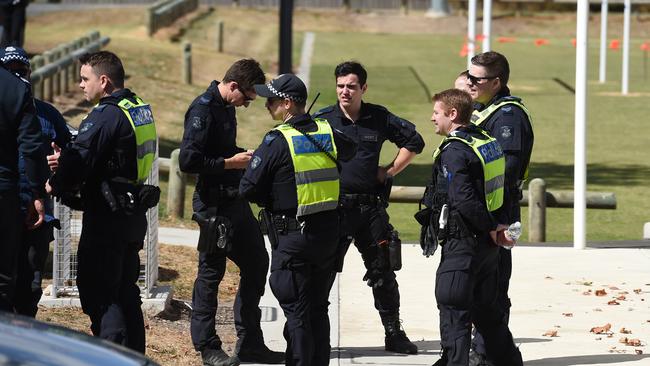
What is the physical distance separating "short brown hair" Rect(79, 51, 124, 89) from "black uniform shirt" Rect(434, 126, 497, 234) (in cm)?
187

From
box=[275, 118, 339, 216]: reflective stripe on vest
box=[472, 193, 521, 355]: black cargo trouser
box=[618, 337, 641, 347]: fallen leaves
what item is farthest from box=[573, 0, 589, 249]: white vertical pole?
box=[275, 118, 339, 216]: reflective stripe on vest

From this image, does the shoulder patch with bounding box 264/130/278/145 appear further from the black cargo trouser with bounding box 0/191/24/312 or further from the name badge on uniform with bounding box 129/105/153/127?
the black cargo trouser with bounding box 0/191/24/312

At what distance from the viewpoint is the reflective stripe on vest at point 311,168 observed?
8250mm

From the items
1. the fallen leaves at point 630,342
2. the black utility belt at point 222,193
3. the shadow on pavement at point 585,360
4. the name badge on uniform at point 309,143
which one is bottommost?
the fallen leaves at point 630,342

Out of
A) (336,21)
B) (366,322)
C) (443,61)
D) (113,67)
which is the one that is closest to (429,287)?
(366,322)

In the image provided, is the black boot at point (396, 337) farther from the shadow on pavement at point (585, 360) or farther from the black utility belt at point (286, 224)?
the black utility belt at point (286, 224)

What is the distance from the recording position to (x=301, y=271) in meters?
8.40

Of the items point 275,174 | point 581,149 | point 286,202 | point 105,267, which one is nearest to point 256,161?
point 275,174

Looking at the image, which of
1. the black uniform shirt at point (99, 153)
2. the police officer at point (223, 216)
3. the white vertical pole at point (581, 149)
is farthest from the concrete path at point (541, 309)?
the black uniform shirt at point (99, 153)

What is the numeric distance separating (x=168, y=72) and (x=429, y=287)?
23285 mm

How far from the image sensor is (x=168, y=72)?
35.1 m

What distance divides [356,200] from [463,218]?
1.52 meters

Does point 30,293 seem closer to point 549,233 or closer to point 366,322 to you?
point 366,322

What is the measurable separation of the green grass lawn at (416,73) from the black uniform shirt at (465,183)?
726 cm
